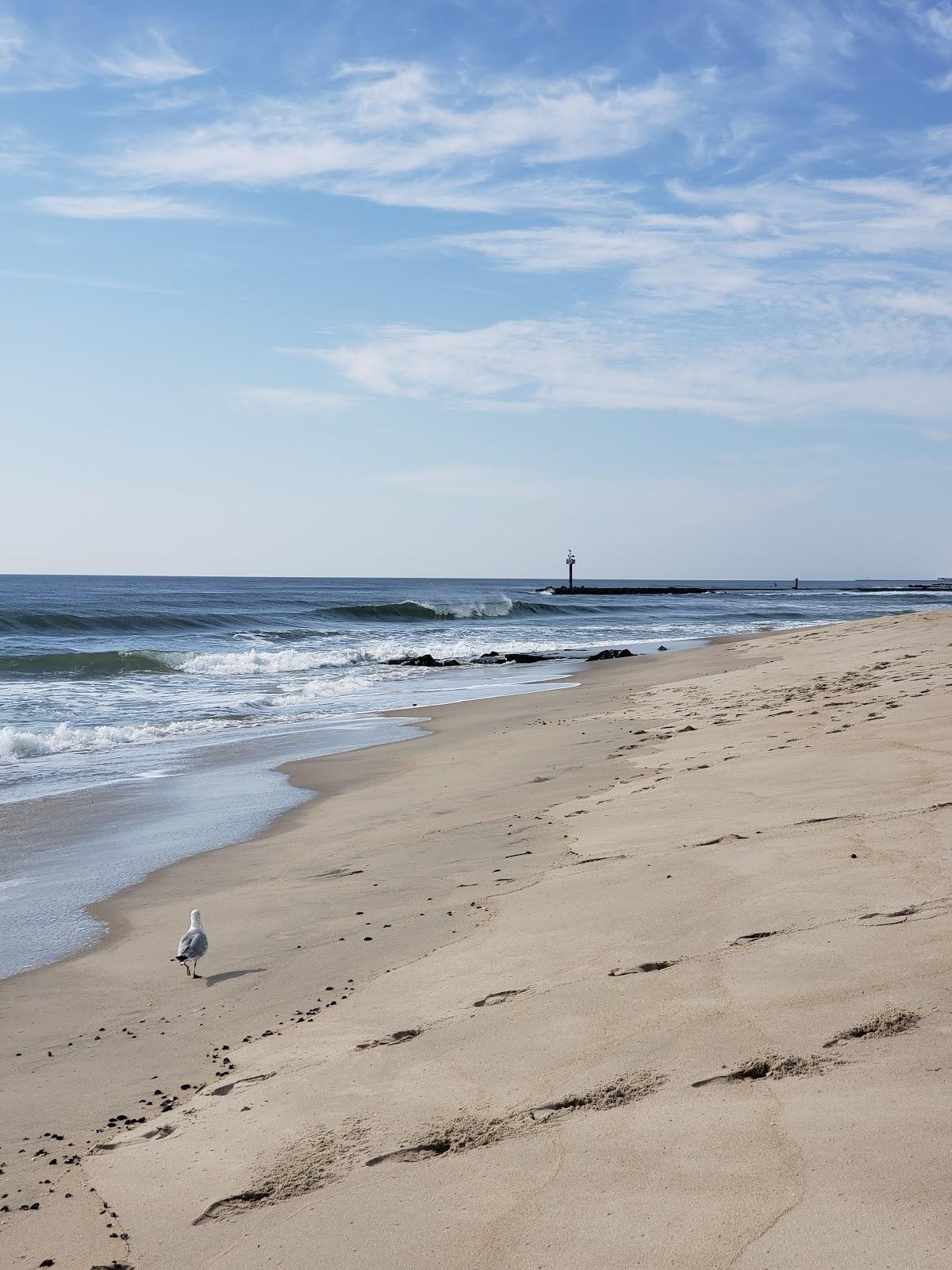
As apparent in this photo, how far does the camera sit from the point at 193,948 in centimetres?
456

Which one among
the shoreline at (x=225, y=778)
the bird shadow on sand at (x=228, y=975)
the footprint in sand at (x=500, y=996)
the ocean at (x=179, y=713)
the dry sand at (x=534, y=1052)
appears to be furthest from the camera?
the ocean at (x=179, y=713)

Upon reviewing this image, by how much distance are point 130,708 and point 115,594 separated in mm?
58786

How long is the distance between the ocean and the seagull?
0.99 metres

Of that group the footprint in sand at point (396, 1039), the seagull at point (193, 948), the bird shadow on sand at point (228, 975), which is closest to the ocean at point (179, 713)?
the seagull at point (193, 948)

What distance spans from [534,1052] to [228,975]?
2048mm

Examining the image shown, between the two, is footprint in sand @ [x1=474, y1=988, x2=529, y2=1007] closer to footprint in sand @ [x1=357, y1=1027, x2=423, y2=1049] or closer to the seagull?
footprint in sand @ [x1=357, y1=1027, x2=423, y2=1049]

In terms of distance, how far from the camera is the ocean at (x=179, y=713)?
711cm

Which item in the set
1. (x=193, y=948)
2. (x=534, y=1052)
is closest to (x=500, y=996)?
(x=534, y=1052)

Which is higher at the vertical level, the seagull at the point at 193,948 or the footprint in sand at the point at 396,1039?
the footprint in sand at the point at 396,1039

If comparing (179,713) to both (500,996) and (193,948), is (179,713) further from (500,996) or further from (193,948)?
(500,996)

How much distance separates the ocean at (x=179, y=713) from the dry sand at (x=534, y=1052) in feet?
3.51

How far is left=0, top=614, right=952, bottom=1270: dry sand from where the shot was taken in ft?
7.22

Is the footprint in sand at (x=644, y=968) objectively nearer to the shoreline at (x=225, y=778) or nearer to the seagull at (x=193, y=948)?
the seagull at (x=193, y=948)

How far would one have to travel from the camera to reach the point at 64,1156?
298cm
